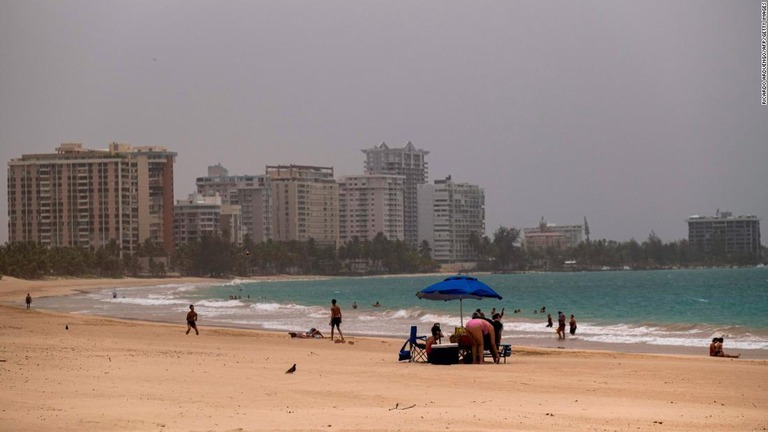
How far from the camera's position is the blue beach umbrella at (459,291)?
21.8 metres

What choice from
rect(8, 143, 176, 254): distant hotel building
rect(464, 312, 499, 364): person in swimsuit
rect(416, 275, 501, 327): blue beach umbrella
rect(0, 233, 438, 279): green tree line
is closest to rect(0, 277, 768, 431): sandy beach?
rect(464, 312, 499, 364): person in swimsuit

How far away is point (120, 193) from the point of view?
584 ft

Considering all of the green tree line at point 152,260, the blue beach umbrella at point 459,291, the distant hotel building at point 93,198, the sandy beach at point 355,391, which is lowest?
the sandy beach at point 355,391

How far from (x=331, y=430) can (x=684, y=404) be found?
18.0 ft

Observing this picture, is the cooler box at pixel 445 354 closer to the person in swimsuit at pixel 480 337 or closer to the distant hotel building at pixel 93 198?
the person in swimsuit at pixel 480 337

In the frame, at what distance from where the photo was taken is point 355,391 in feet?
49.8

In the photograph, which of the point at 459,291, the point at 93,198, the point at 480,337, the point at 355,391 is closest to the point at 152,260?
the point at 93,198

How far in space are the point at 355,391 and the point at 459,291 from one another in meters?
6.98

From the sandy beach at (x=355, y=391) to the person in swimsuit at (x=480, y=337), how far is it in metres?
0.39

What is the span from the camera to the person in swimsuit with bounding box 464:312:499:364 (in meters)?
20.4

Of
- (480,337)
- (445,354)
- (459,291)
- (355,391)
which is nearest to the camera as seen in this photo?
(355,391)

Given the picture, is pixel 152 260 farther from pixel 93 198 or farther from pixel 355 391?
pixel 355 391

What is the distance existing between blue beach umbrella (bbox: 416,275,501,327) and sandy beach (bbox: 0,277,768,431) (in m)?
1.61

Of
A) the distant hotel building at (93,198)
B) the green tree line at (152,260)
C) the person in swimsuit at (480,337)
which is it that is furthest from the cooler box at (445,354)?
the distant hotel building at (93,198)
